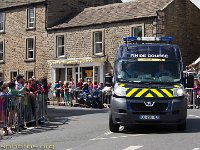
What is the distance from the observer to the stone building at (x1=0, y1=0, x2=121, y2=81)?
38562 millimetres

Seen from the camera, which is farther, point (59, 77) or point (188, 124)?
point (59, 77)

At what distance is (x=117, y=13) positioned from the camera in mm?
34875

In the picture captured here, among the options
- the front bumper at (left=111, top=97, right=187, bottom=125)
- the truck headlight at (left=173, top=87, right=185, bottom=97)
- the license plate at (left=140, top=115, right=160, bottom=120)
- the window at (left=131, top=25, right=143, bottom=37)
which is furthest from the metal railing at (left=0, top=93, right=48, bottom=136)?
the window at (left=131, top=25, right=143, bottom=37)

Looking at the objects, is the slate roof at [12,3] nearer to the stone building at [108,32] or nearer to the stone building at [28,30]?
the stone building at [28,30]

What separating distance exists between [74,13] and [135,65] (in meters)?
26.6

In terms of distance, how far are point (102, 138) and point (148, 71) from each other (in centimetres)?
270

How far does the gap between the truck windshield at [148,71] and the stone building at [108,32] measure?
18.2 m

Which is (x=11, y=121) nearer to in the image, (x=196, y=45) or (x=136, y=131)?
(x=136, y=131)

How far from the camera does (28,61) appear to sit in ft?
129

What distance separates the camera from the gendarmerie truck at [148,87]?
12.7 metres

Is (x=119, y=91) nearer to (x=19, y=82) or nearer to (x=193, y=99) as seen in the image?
(x=19, y=82)

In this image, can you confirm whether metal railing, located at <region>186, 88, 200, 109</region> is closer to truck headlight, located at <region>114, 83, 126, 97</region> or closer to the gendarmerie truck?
the gendarmerie truck

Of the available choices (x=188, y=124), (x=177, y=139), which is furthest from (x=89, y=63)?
(x=177, y=139)

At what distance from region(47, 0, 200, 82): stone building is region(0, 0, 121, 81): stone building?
3.72 feet
